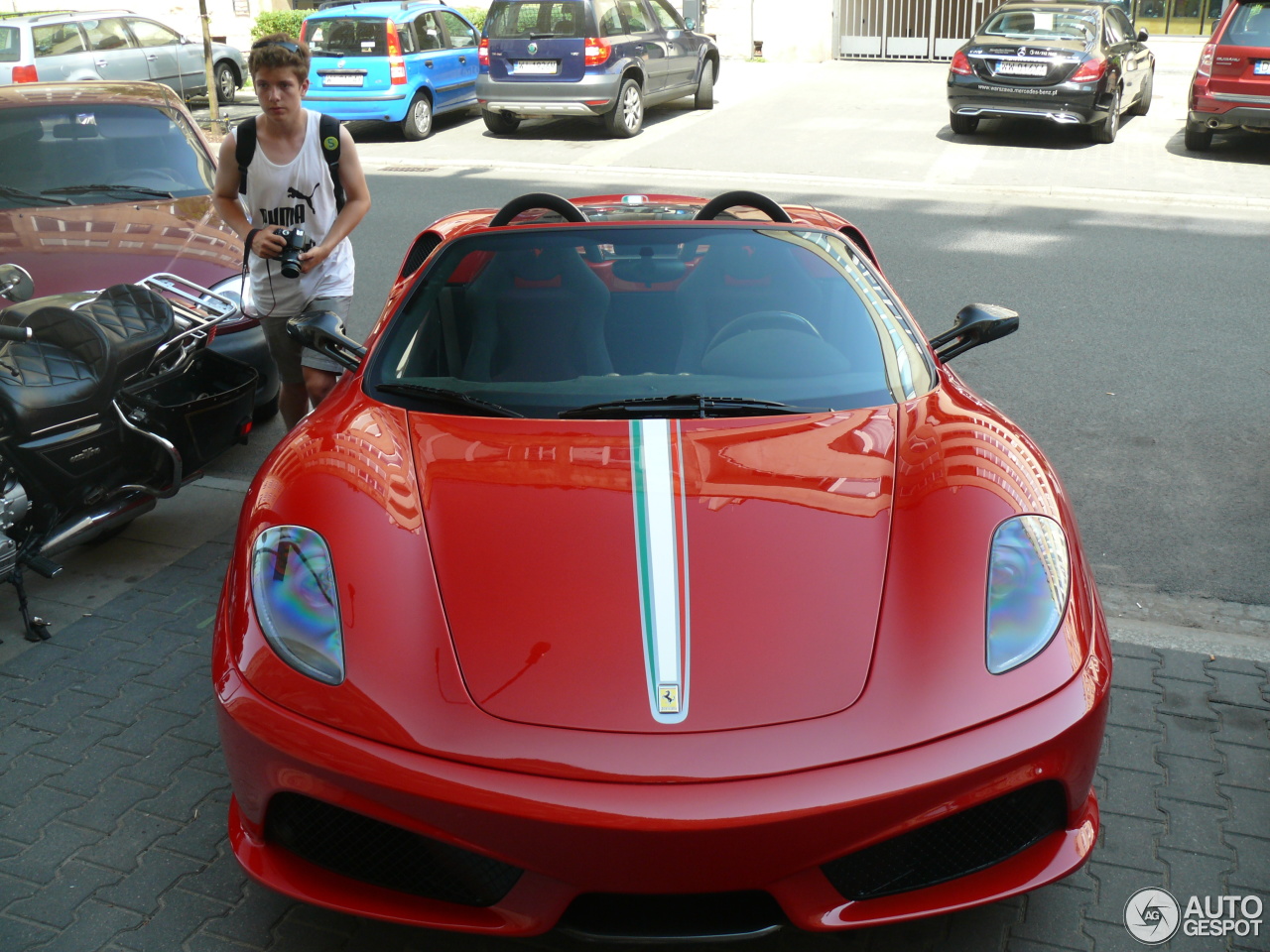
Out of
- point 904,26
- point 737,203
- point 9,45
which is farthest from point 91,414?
point 904,26

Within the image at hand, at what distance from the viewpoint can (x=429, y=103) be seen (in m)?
15.9

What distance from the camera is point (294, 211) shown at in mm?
4555

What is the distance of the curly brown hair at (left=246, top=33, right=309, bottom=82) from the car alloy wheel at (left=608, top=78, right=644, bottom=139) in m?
11.0

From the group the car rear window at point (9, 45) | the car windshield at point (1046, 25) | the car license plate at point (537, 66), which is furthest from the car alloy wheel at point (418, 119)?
the car windshield at point (1046, 25)

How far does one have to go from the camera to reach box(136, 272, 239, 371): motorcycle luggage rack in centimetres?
438

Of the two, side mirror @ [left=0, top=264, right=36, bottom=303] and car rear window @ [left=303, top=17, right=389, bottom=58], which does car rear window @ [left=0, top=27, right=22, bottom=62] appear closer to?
car rear window @ [left=303, top=17, right=389, bottom=58]

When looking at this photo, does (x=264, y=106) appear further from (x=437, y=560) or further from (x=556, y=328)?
(x=437, y=560)

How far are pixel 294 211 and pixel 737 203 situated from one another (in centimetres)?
180

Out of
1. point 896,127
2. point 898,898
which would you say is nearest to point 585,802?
point 898,898

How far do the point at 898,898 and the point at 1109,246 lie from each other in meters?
8.25

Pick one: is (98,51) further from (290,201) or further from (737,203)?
(737,203)

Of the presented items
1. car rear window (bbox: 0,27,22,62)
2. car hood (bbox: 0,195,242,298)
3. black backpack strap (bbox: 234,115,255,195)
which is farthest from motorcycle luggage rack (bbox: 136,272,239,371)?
car rear window (bbox: 0,27,22,62)

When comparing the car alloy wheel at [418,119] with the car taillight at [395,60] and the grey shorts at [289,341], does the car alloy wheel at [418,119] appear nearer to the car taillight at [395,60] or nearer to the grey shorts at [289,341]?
the car taillight at [395,60]

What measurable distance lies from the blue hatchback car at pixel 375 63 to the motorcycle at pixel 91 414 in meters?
11.5
